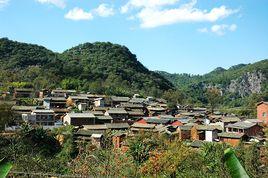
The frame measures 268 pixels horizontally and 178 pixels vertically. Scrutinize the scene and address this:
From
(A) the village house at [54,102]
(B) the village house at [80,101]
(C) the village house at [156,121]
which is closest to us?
(C) the village house at [156,121]

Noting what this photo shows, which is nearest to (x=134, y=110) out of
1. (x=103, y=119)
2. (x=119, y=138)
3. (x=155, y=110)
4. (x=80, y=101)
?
(x=155, y=110)

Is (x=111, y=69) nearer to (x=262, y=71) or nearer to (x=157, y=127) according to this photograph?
(x=157, y=127)

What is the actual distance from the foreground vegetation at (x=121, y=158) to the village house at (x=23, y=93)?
18.5 metres

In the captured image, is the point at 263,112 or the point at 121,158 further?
the point at 263,112

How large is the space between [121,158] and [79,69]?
2292 inches

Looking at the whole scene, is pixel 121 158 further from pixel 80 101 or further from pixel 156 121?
pixel 80 101

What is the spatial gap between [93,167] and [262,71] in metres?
113

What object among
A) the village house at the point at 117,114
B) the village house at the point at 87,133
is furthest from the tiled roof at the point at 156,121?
the village house at the point at 87,133

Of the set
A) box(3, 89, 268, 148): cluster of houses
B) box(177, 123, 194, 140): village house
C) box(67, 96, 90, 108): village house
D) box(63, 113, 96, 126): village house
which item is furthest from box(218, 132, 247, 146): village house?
box(67, 96, 90, 108): village house

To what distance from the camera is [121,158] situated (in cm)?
1155

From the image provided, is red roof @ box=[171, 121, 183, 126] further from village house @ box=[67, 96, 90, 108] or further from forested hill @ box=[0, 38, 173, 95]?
forested hill @ box=[0, 38, 173, 95]

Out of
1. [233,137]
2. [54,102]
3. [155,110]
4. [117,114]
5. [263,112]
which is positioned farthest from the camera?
[155,110]

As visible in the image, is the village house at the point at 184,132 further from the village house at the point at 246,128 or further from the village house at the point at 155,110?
the village house at the point at 155,110

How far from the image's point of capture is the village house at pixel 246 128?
33938 millimetres
